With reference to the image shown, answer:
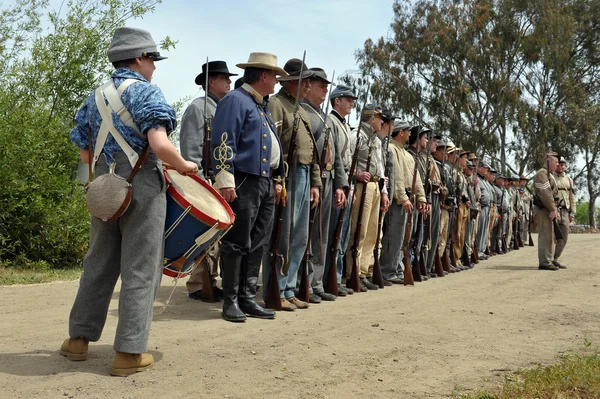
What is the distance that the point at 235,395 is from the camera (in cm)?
436

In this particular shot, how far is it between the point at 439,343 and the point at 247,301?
1.73 metres

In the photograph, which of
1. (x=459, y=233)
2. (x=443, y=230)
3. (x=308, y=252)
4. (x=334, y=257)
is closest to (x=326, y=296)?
(x=334, y=257)

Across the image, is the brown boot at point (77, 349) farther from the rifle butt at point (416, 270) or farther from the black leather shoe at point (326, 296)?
the rifle butt at point (416, 270)

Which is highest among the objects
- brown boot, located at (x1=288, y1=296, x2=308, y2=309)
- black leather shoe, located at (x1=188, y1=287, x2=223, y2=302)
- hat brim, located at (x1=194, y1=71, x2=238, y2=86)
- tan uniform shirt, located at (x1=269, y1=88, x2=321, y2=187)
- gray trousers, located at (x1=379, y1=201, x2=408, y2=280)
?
hat brim, located at (x1=194, y1=71, x2=238, y2=86)

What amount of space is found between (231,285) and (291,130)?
5.77ft

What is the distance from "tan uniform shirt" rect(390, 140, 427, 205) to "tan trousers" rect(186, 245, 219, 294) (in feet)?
11.9

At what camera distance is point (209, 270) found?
26.0ft

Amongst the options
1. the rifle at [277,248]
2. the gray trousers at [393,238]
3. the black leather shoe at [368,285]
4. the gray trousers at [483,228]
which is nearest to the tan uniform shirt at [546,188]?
the gray trousers at [483,228]

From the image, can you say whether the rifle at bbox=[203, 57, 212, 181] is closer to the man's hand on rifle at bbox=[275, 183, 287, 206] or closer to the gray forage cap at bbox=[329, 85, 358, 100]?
the man's hand on rifle at bbox=[275, 183, 287, 206]

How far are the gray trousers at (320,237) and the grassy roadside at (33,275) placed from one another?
3.47 meters

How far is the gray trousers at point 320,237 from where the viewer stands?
8.33 m

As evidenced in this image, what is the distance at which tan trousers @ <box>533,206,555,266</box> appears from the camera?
14.1 metres

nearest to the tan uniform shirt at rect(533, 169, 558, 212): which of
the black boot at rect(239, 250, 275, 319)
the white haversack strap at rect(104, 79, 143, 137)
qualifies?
the black boot at rect(239, 250, 275, 319)

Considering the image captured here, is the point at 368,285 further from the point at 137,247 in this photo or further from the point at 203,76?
the point at 137,247
